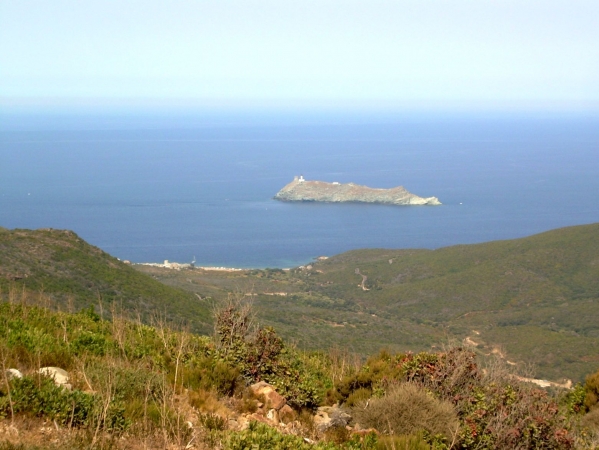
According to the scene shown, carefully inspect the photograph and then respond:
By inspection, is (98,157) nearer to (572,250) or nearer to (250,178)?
(250,178)

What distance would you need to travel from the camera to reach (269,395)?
585cm

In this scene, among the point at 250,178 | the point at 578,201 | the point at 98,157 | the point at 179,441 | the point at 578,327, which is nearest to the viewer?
the point at 179,441

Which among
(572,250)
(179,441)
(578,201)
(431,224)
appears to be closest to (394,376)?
(179,441)

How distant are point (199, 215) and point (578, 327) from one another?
66.0m

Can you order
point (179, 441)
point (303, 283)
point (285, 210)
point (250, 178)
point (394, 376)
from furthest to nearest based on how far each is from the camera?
point (250, 178)
point (285, 210)
point (303, 283)
point (394, 376)
point (179, 441)

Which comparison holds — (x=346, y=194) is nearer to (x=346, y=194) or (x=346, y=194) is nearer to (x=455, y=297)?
(x=346, y=194)

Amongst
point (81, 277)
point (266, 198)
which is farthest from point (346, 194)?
point (81, 277)

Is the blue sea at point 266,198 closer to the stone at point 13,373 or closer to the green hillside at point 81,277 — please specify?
the green hillside at point 81,277

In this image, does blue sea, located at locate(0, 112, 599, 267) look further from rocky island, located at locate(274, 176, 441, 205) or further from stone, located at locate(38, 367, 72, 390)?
stone, located at locate(38, 367, 72, 390)

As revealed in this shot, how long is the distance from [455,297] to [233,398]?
36344 millimetres

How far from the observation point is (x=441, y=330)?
3344 centimetres

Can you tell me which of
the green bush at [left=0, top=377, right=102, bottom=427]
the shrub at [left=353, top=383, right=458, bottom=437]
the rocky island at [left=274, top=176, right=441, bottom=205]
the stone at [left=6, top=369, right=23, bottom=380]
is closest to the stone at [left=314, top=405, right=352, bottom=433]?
the shrub at [left=353, top=383, right=458, bottom=437]

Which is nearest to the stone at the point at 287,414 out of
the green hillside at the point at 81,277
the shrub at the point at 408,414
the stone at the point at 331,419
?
the stone at the point at 331,419

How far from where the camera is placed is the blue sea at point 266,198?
76.1 m
